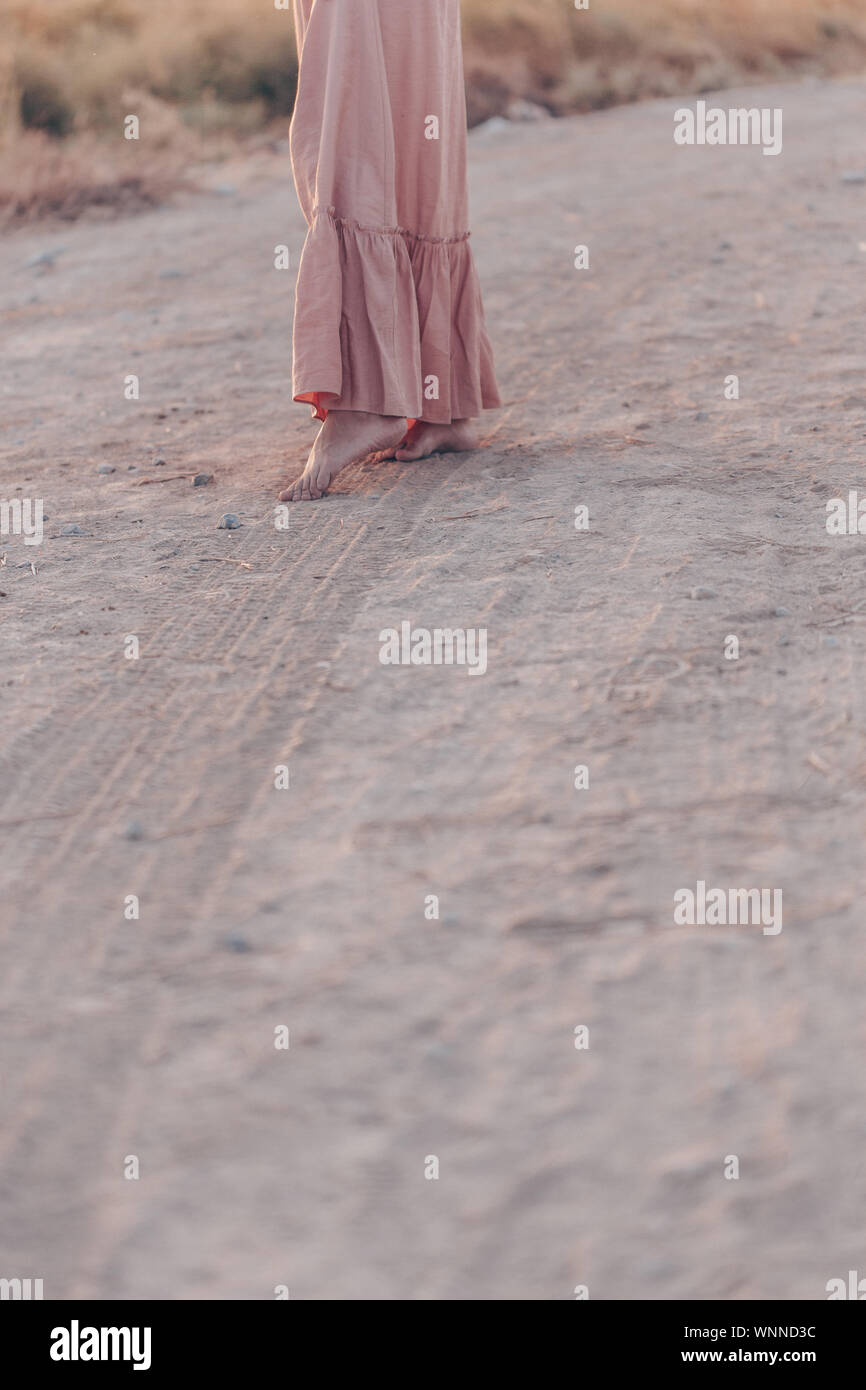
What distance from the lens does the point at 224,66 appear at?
36.0ft

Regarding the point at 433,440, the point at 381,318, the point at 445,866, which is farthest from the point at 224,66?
the point at 445,866

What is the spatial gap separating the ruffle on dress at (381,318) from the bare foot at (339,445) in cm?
5

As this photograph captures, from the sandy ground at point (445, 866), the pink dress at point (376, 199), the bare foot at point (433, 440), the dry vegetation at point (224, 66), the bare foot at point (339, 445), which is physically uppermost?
the dry vegetation at point (224, 66)

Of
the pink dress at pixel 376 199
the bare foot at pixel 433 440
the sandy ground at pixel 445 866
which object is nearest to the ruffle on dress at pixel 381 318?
the pink dress at pixel 376 199

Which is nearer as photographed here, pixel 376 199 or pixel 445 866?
pixel 445 866

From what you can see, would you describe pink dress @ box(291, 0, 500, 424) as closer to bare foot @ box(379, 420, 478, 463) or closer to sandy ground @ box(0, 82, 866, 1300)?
bare foot @ box(379, 420, 478, 463)

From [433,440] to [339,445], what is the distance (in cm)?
40

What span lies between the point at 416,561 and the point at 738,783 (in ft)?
3.90

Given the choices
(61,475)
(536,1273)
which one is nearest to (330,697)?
(536,1273)

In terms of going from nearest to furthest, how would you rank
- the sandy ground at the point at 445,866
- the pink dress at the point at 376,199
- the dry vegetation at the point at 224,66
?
the sandy ground at the point at 445,866, the pink dress at the point at 376,199, the dry vegetation at the point at 224,66

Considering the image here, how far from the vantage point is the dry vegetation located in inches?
355

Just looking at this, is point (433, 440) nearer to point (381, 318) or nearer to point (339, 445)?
point (339, 445)

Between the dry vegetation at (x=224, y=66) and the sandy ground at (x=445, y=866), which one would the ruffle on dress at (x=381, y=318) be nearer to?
the sandy ground at (x=445, y=866)

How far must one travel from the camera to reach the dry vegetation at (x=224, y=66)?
9.01 m
